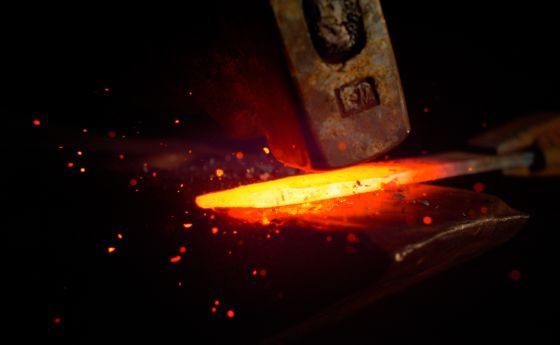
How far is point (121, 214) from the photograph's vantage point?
149 cm

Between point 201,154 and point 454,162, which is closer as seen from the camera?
point 201,154

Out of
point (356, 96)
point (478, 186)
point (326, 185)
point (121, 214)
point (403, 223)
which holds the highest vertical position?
point (356, 96)

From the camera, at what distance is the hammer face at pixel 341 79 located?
0.88 metres

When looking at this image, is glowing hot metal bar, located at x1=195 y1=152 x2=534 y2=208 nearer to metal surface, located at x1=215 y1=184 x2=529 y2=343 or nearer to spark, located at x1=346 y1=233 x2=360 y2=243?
metal surface, located at x1=215 y1=184 x2=529 y2=343

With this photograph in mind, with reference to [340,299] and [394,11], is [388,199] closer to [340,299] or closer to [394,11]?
[340,299]

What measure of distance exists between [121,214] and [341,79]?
1.21 metres

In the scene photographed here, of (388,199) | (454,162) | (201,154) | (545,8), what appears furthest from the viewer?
(545,8)

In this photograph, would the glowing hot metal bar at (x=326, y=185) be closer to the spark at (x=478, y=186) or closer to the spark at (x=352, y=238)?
the spark at (x=352, y=238)

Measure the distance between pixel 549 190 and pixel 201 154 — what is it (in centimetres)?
284

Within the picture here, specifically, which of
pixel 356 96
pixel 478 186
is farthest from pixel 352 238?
pixel 478 186

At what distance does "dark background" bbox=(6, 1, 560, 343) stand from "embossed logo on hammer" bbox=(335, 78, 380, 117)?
1.17ft

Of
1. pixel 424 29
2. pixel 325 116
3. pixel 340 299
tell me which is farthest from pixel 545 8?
pixel 340 299

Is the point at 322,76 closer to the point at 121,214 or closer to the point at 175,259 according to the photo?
the point at 175,259

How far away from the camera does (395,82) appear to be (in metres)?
1.01
